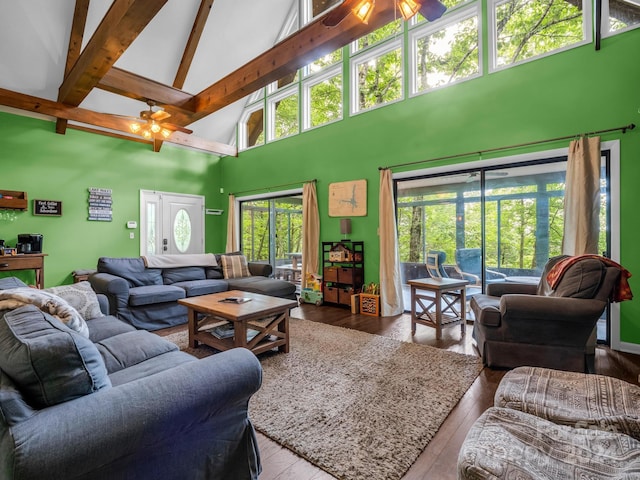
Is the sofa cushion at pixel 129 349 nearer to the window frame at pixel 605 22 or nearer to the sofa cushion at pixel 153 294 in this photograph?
the sofa cushion at pixel 153 294

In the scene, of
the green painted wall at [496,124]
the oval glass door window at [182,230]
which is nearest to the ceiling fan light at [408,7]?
the green painted wall at [496,124]

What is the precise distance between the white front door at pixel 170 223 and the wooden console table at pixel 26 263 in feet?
5.68

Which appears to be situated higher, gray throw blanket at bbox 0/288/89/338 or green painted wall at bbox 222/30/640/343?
green painted wall at bbox 222/30/640/343

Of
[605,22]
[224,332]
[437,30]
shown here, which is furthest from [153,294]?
[605,22]

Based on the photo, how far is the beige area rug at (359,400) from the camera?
66.1 inches

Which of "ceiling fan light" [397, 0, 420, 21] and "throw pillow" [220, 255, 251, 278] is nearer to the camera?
"ceiling fan light" [397, 0, 420, 21]

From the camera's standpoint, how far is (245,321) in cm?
277

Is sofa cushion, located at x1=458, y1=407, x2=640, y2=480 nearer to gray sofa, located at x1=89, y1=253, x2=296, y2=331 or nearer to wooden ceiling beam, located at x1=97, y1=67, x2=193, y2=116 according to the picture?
gray sofa, located at x1=89, y1=253, x2=296, y2=331

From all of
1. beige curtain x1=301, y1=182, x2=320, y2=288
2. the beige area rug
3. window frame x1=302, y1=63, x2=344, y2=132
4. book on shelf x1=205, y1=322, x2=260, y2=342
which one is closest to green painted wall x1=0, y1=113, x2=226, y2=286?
window frame x1=302, y1=63, x2=344, y2=132

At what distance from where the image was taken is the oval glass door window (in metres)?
6.95

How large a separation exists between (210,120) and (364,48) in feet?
11.6

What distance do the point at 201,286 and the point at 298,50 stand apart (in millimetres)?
3247

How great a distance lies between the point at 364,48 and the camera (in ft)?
17.1

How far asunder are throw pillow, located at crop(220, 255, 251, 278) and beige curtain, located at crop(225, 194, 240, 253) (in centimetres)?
189
